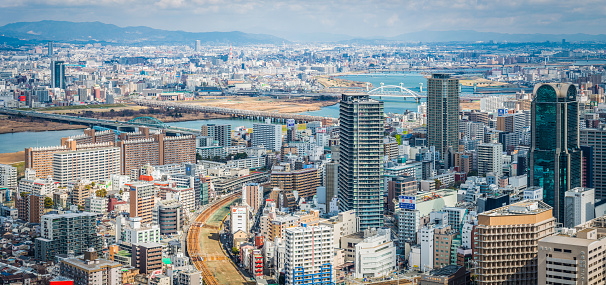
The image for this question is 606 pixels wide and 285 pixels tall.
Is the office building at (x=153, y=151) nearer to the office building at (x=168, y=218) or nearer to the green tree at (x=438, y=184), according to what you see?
the office building at (x=168, y=218)

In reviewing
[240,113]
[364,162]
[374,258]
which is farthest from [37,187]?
[240,113]

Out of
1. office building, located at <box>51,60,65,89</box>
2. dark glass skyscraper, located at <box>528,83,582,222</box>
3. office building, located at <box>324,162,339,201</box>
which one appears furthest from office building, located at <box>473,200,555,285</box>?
office building, located at <box>51,60,65,89</box>

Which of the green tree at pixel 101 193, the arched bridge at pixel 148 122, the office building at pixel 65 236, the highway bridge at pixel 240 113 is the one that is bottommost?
the office building at pixel 65 236

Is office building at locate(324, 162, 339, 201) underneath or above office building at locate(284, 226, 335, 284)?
above

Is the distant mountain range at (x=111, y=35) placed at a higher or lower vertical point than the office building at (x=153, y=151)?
higher

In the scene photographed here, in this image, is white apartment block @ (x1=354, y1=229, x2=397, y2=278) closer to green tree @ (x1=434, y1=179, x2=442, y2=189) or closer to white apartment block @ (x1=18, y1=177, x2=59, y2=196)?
green tree @ (x1=434, y1=179, x2=442, y2=189)

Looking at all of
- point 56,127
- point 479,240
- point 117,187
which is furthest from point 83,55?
point 479,240

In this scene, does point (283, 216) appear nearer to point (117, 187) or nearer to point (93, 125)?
point (117, 187)

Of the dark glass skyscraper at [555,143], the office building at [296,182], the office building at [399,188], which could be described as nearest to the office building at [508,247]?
the dark glass skyscraper at [555,143]
